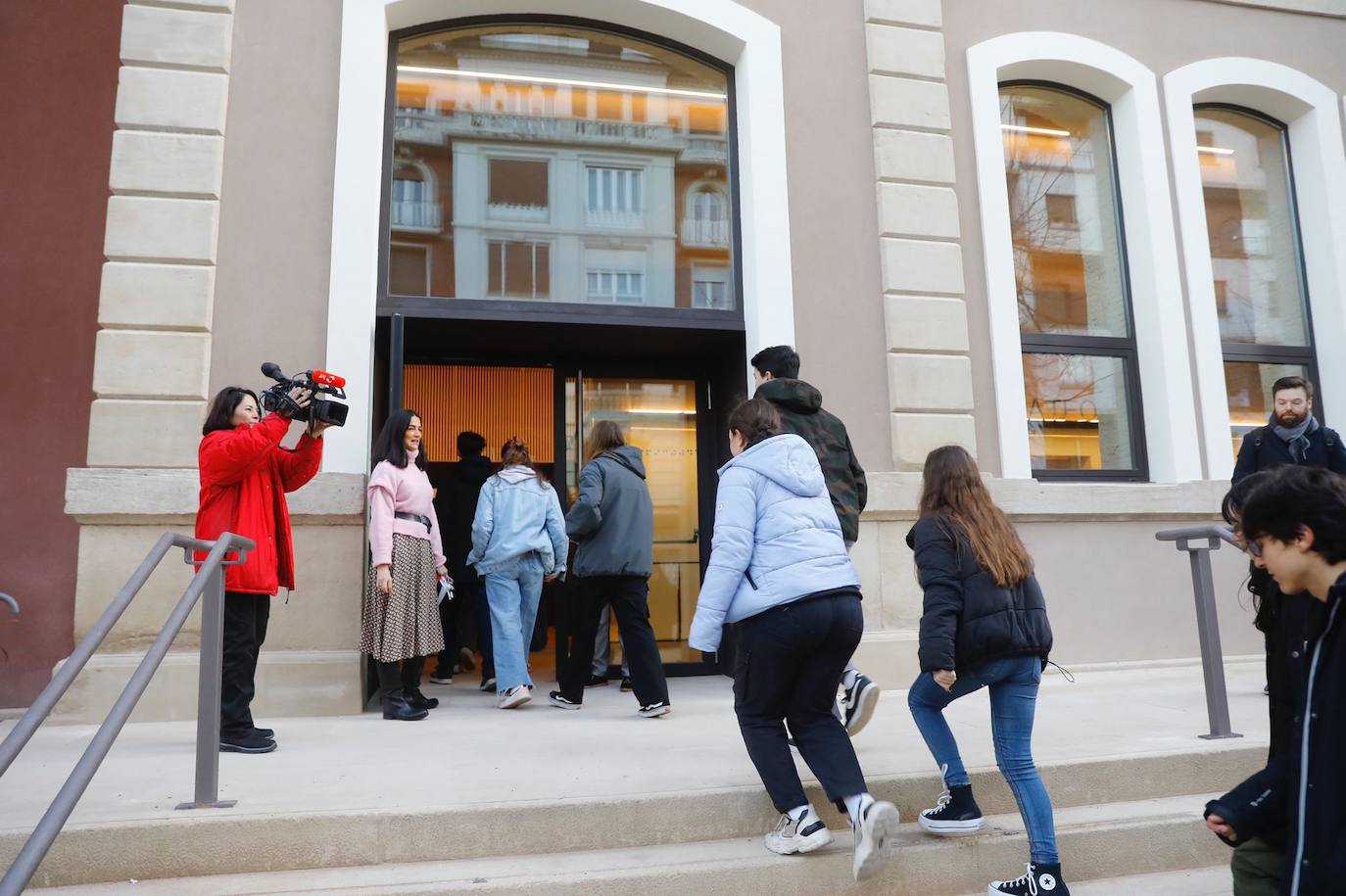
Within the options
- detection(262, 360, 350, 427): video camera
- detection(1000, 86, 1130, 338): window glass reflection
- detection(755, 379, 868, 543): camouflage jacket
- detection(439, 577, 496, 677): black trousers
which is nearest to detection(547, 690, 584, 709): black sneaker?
detection(439, 577, 496, 677): black trousers

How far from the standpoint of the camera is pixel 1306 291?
839 cm

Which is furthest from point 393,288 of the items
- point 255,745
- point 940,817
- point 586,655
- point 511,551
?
point 940,817

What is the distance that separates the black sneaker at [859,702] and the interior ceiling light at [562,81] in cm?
509

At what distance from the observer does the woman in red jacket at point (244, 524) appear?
4.48 metres

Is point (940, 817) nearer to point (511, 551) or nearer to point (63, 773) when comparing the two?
point (511, 551)

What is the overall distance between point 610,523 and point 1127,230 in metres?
5.15

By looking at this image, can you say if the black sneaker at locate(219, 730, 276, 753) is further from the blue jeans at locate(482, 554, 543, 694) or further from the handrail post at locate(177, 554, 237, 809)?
the blue jeans at locate(482, 554, 543, 694)

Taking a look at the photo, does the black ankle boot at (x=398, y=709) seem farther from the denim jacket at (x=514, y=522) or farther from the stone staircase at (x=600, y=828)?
the denim jacket at (x=514, y=522)

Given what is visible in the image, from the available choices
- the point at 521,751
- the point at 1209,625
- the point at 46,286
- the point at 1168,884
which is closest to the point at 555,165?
the point at 46,286

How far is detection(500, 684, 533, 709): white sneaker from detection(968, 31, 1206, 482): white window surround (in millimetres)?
3728

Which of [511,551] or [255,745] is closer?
[255,745]

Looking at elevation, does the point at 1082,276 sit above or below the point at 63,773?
above

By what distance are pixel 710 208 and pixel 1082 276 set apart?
3.21m

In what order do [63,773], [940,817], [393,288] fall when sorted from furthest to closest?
1. [393,288]
2. [63,773]
3. [940,817]
